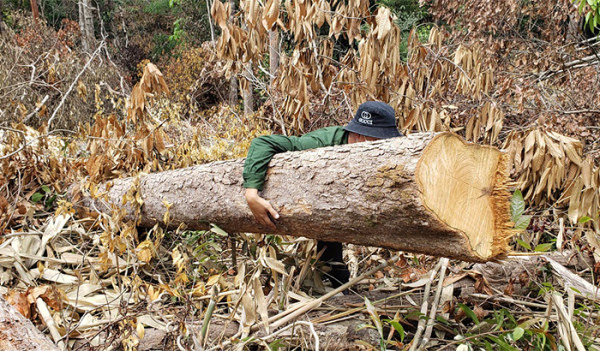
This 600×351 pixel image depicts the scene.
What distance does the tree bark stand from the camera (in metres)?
1.69

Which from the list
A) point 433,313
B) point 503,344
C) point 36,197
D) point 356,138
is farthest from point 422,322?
point 36,197

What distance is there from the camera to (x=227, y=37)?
3.65m

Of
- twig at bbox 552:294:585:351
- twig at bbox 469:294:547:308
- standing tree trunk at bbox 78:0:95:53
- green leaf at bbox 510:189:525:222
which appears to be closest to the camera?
twig at bbox 552:294:585:351

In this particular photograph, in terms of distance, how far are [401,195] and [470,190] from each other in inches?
12.0

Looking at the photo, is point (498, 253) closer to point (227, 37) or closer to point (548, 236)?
point (548, 236)

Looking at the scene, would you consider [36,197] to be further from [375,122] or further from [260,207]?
[375,122]

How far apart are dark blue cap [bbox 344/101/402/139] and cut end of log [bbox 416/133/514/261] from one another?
648 millimetres

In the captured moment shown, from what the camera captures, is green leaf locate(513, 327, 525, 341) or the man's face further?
the man's face

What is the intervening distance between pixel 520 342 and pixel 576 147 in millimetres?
1622

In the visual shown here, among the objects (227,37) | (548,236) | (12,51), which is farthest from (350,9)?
(12,51)

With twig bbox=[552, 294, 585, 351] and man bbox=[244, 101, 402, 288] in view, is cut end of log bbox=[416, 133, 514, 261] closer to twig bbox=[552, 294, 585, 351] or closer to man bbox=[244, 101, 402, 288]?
twig bbox=[552, 294, 585, 351]

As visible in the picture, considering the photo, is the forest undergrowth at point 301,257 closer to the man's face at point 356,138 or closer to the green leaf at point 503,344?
the green leaf at point 503,344

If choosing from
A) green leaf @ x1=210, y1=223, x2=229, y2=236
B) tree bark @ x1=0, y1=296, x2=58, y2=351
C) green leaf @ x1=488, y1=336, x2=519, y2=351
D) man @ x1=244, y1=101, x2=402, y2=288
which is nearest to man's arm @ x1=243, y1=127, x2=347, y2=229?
man @ x1=244, y1=101, x2=402, y2=288

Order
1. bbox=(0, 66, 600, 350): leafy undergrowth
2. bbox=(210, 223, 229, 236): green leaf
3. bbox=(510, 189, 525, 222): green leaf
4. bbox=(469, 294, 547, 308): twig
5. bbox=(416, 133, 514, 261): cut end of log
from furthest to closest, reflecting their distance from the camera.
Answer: bbox=(210, 223, 229, 236): green leaf, bbox=(469, 294, 547, 308): twig, bbox=(0, 66, 600, 350): leafy undergrowth, bbox=(510, 189, 525, 222): green leaf, bbox=(416, 133, 514, 261): cut end of log
